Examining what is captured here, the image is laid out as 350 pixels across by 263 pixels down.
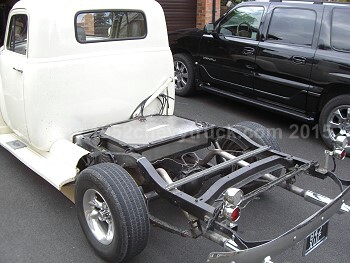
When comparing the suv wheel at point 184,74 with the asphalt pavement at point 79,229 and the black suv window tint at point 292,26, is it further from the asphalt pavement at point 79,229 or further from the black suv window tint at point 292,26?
the asphalt pavement at point 79,229

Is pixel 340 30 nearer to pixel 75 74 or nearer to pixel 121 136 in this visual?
pixel 121 136

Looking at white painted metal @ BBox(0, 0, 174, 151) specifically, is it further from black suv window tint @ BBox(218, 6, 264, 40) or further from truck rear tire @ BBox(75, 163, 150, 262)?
black suv window tint @ BBox(218, 6, 264, 40)

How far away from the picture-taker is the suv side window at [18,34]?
152 inches

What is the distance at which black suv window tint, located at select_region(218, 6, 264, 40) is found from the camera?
5949 millimetres

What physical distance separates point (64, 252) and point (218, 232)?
1.37m

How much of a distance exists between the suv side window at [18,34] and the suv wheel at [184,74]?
3.46 m

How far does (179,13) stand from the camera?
1132 centimetres

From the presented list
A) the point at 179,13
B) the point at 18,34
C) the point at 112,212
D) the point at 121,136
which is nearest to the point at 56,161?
the point at 121,136

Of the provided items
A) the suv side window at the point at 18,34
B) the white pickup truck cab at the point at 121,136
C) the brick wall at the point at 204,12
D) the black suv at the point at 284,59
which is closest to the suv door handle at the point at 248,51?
the black suv at the point at 284,59

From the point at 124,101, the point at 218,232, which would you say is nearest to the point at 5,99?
the point at 124,101

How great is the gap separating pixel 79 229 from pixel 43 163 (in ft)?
2.53

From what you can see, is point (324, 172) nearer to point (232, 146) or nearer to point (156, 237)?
point (232, 146)

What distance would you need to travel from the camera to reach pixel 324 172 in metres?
3.12

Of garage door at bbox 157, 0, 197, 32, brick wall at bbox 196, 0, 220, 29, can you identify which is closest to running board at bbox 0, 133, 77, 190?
garage door at bbox 157, 0, 197, 32
